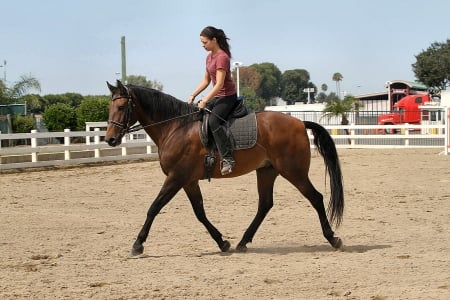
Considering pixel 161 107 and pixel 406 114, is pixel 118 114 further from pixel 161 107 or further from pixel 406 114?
pixel 406 114

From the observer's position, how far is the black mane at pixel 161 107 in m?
7.52

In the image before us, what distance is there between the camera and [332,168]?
7879mm

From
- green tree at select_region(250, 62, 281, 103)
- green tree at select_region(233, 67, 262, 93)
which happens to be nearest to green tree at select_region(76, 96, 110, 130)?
green tree at select_region(233, 67, 262, 93)

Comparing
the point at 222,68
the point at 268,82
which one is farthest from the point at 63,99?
the point at 268,82

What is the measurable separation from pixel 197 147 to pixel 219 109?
52cm

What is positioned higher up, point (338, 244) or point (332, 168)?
point (332, 168)

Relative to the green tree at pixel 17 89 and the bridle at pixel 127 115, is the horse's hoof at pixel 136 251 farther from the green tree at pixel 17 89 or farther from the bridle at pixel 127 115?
the green tree at pixel 17 89

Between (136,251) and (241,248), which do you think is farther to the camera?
(241,248)

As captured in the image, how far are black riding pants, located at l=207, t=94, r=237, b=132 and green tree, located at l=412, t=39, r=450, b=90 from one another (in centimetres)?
6364

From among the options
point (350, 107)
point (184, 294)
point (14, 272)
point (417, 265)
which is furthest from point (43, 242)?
point (350, 107)

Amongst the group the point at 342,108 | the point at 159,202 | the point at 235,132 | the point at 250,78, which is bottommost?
the point at 159,202

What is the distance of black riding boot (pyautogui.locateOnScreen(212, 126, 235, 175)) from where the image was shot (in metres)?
7.25

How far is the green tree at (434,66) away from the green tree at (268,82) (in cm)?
7028

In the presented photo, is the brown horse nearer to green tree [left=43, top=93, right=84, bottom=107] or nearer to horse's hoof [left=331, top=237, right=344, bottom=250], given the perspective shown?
horse's hoof [left=331, top=237, right=344, bottom=250]
